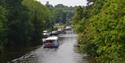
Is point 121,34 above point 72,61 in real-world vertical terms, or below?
above

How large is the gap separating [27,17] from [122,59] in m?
47.8

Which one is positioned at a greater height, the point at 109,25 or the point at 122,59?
the point at 109,25

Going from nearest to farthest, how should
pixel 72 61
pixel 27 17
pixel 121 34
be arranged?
pixel 121 34 < pixel 72 61 < pixel 27 17

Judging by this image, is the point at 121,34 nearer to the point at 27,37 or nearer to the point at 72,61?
the point at 72,61

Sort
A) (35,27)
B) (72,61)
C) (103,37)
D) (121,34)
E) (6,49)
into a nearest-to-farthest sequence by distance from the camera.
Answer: (121,34) → (103,37) → (72,61) → (6,49) → (35,27)

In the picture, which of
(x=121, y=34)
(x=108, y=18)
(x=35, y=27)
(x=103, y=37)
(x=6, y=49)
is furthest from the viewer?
(x=35, y=27)

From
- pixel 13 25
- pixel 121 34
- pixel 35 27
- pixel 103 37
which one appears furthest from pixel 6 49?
→ pixel 121 34

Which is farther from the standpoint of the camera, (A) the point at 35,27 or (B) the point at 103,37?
(A) the point at 35,27

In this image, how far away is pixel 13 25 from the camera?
69750 millimetres

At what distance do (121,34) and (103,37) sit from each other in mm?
4481

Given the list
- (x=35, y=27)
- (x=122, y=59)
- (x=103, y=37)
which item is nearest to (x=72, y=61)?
(x=103, y=37)

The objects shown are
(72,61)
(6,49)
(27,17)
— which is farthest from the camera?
(27,17)

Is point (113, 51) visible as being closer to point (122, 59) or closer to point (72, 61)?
point (122, 59)

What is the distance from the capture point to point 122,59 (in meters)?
26.1
